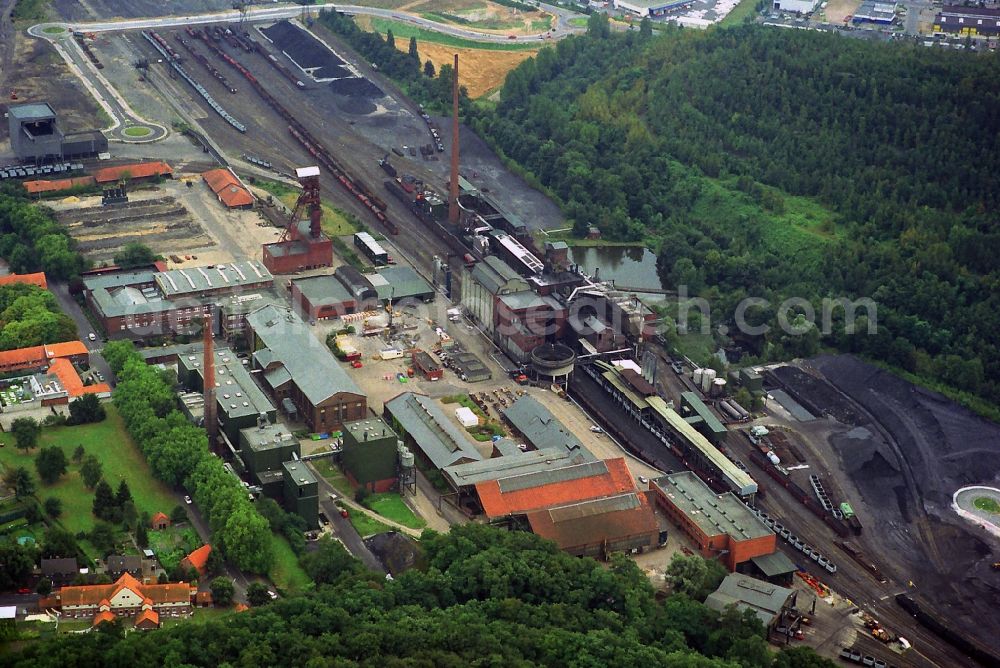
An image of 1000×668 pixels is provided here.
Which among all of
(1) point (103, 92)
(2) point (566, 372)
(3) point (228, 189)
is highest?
(1) point (103, 92)

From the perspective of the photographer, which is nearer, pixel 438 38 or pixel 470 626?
pixel 470 626

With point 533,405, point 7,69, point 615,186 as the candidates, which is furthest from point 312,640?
point 7,69

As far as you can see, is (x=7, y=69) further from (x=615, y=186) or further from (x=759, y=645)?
(x=759, y=645)

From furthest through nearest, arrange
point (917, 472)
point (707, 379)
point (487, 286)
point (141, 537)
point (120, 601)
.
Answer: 1. point (487, 286)
2. point (707, 379)
3. point (917, 472)
4. point (141, 537)
5. point (120, 601)

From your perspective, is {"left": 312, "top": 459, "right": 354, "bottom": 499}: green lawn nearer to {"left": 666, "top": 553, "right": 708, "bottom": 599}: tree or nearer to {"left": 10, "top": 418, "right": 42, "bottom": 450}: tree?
{"left": 10, "top": 418, "right": 42, "bottom": 450}: tree

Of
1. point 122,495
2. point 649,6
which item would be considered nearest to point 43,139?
point 122,495

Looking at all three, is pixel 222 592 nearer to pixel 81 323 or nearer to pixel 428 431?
pixel 428 431


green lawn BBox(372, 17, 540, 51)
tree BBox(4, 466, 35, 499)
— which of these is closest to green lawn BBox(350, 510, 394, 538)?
tree BBox(4, 466, 35, 499)
